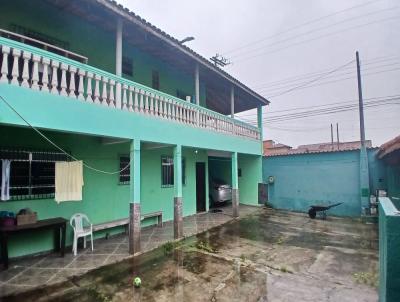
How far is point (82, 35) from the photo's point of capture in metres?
7.69

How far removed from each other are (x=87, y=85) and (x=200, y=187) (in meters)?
Result: 8.47

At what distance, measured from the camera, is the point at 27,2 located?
6.44 m

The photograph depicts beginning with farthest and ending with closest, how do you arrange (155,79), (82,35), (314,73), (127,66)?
(314,73), (155,79), (127,66), (82,35)

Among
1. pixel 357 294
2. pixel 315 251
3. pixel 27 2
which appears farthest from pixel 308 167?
pixel 27 2

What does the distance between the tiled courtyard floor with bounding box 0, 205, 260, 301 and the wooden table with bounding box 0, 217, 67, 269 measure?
32cm

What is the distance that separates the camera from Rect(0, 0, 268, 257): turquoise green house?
504cm

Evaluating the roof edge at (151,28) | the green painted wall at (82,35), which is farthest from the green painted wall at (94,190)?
the roof edge at (151,28)

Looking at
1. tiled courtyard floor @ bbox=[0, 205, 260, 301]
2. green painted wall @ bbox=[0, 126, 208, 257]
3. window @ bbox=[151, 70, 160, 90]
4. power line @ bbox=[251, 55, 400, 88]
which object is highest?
power line @ bbox=[251, 55, 400, 88]

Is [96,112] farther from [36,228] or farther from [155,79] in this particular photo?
[155,79]

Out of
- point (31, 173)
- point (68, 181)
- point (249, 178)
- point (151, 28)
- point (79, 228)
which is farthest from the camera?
point (249, 178)

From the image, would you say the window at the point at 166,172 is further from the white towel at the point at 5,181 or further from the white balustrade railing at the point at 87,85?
the white towel at the point at 5,181

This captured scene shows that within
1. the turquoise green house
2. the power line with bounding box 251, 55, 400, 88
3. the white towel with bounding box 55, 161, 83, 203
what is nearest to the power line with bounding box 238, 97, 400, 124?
the power line with bounding box 251, 55, 400, 88

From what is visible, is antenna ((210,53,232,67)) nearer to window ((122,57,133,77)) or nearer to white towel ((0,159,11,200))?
window ((122,57,133,77))

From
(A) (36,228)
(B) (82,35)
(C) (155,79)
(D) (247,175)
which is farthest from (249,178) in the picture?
(A) (36,228)
